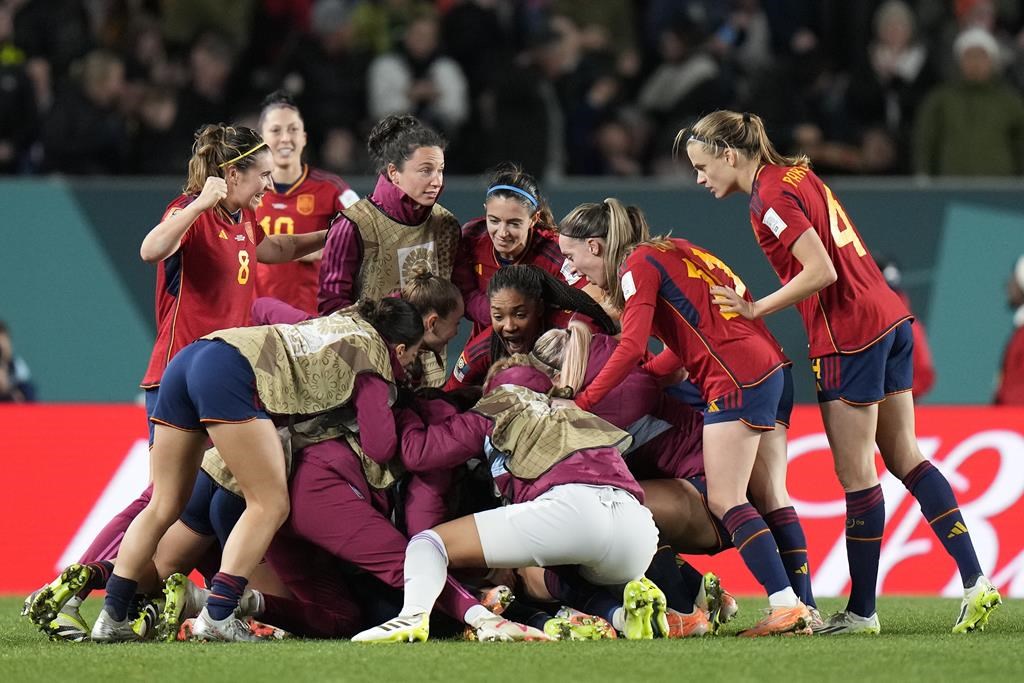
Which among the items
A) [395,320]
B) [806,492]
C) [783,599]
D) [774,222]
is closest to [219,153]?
[395,320]

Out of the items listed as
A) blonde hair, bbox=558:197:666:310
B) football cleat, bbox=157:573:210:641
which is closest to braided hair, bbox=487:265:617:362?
blonde hair, bbox=558:197:666:310

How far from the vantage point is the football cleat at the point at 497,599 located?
633cm

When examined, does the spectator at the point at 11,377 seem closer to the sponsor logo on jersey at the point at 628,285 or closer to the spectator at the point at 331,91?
the spectator at the point at 331,91

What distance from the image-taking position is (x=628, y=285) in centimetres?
645

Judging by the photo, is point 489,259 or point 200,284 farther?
point 489,259

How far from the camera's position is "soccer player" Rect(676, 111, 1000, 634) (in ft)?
21.1

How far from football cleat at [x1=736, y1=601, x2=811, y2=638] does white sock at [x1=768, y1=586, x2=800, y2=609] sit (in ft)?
0.05

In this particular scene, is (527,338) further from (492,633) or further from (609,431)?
(492,633)

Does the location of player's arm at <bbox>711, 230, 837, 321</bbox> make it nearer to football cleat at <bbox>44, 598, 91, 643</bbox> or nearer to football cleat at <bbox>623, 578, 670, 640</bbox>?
football cleat at <bbox>623, 578, 670, 640</bbox>

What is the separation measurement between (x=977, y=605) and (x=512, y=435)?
1941mm

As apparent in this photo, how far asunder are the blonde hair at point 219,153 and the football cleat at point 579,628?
235 centimetres

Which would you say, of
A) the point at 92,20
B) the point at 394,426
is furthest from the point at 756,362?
the point at 92,20

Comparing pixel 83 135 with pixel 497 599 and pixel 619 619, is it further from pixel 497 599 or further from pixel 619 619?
pixel 619 619

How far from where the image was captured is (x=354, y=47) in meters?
13.1
